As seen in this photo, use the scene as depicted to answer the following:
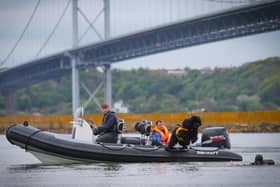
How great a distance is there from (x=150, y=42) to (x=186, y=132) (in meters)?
38.8

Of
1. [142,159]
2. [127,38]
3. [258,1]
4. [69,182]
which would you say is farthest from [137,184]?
[127,38]

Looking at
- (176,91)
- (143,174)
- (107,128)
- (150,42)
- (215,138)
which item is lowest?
(143,174)

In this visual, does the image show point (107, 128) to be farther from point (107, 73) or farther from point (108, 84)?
point (108, 84)

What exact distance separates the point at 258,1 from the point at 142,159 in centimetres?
3337

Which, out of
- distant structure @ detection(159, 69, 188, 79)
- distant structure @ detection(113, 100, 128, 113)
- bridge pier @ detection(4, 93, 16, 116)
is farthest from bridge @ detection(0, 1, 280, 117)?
distant structure @ detection(159, 69, 188, 79)

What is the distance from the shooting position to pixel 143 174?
52.2 feet

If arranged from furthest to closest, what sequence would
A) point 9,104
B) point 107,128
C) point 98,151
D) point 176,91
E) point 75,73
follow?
point 176,91
point 9,104
point 75,73
point 107,128
point 98,151

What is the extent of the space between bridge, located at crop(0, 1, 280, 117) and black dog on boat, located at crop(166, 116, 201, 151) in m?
31.8

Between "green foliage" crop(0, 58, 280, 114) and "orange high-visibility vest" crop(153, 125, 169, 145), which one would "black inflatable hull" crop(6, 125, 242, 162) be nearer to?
"orange high-visibility vest" crop(153, 125, 169, 145)

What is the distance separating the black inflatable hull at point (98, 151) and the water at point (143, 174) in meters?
0.14

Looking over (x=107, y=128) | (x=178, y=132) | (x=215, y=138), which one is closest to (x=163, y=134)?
(x=178, y=132)

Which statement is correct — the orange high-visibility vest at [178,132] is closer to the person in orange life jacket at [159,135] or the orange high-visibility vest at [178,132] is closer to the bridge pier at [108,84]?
the person in orange life jacket at [159,135]

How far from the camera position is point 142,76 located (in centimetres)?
9312

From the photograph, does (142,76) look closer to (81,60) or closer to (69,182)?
(81,60)
